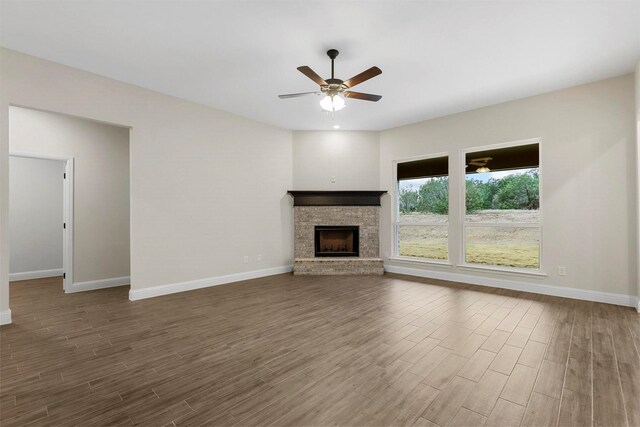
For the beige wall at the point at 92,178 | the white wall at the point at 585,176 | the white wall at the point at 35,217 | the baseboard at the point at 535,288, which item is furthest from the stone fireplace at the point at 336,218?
the white wall at the point at 35,217

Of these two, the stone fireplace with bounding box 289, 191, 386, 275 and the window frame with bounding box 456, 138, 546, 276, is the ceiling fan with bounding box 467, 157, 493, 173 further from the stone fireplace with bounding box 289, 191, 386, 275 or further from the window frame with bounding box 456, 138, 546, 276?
the stone fireplace with bounding box 289, 191, 386, 275

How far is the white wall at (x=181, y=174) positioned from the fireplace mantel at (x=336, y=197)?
15.9 inches

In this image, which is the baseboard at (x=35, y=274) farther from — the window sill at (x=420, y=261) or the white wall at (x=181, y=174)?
the window sill at (x=420, y=261)

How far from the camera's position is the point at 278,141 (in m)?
6.29

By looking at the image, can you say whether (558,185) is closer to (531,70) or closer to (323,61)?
(531,70)

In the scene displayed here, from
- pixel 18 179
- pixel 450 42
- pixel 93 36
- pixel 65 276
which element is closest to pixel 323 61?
pixel 450 42

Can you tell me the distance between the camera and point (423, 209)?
608 centimetres

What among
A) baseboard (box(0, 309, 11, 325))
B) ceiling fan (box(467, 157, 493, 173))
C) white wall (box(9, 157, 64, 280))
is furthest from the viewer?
white wall (box(9, 157, 64, 280))

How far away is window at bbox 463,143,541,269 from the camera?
15.7ft

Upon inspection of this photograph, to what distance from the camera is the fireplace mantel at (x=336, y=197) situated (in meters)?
6.38

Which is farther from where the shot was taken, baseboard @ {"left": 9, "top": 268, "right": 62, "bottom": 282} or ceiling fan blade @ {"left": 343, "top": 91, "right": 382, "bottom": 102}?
baseboard @ {"left": 9, "top": 268, "right": 62, "bottom": 282}

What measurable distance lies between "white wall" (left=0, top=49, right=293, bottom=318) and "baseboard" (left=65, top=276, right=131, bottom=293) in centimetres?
A: 130

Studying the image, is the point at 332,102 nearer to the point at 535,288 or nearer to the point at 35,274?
the point at 535,288

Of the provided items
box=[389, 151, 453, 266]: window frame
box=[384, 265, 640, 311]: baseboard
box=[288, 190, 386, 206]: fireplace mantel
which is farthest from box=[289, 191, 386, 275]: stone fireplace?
box=[384, 265, 640, 311]: baseboard
